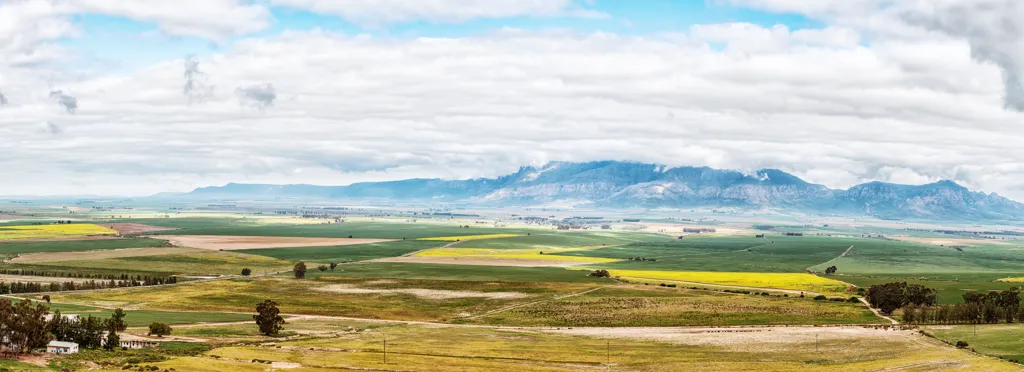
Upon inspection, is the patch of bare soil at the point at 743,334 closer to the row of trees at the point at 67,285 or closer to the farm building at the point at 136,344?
the farm building at the point at 136,344

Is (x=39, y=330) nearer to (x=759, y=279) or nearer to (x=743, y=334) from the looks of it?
(x=743, y=334)

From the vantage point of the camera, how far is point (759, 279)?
600 ft

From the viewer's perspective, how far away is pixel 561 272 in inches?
7697

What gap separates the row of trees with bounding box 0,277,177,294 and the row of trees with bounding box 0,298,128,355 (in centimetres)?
5207

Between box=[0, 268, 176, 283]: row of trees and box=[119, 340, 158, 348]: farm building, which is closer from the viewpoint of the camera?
box=[119, 340, 158, 348]: farm building

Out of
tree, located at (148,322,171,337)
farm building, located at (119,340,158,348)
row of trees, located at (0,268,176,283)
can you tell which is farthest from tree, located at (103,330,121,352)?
row of trees, located at (0,268,176,283)

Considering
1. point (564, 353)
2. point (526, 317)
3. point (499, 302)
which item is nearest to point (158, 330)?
point (564, 353)

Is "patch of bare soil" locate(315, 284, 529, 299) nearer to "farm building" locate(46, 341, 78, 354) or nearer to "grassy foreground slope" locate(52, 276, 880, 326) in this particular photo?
"grassy foreground slope" locate(52, 276, 880, 326)

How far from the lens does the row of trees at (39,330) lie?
8388cm

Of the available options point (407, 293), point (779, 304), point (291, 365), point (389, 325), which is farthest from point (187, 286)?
point (779, 304)

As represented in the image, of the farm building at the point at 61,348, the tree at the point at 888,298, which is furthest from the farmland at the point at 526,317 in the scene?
the farm building at the point at 61,348

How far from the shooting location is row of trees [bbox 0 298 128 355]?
83.9 m

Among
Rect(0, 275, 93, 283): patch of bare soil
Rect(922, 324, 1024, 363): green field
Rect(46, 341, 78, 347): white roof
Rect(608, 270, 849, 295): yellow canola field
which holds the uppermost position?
Rect(608, 270, 849, 295): yellow canola field

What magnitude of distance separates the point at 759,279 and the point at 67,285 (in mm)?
119822
